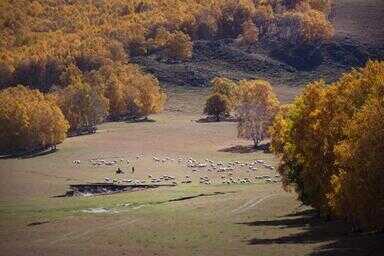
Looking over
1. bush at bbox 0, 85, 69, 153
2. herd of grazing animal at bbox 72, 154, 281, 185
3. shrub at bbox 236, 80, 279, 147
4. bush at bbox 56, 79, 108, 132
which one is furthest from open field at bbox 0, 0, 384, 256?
bush at bbox 56, 79, 108, 132

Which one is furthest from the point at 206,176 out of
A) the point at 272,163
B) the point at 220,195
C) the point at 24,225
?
the point at 24,225

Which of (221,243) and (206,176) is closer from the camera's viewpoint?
(221,243)

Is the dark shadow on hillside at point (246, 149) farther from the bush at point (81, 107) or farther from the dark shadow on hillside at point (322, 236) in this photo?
the dark shadow on hillside at point (322, 236)

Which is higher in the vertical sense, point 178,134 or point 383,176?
point 383,176

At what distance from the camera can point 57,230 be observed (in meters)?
56.8

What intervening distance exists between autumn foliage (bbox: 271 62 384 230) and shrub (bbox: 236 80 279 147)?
67849 millimetres

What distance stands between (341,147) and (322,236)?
6.09 m

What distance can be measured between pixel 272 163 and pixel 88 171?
25.1 m

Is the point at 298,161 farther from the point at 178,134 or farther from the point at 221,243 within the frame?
the point at 178,134

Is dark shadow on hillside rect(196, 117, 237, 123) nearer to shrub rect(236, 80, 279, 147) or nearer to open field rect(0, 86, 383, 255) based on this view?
shrub rect(236, 80, 279, 147)

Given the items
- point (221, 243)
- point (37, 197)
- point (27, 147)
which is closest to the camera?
point (221, 243)

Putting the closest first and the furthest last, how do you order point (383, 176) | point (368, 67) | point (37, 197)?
point (383, 176) < point (368, 67) < point (37, 197)

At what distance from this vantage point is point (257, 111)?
137 m

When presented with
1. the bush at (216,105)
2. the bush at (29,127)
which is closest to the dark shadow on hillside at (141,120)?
the bush at (216,105)
